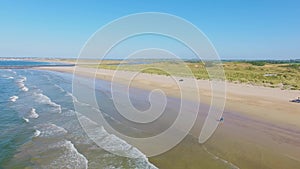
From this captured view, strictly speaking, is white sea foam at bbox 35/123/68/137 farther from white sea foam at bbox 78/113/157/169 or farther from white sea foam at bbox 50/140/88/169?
white sea foam at bbox 50/140/88/169

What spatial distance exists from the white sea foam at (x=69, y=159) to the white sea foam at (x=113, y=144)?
50.9 inches

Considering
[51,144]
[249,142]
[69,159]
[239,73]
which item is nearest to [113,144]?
[69,159]

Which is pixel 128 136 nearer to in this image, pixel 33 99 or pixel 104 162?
pixel 104 162

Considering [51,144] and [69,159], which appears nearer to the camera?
[69,159]

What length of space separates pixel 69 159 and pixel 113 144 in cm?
235

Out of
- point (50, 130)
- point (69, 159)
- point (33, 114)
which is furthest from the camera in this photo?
point (33, 114)

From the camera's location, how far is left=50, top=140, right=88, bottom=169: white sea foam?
375 inches

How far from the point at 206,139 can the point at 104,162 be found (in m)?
5.25

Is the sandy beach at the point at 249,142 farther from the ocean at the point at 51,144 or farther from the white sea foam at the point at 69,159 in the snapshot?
the white sea foam at the point at 69,159

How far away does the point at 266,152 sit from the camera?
10336 mm

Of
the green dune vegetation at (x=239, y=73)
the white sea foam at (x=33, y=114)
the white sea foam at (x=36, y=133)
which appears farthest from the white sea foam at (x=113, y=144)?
the white sea foam at (x=33, y=114)

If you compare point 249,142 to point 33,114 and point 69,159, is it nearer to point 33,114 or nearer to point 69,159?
point 69,159

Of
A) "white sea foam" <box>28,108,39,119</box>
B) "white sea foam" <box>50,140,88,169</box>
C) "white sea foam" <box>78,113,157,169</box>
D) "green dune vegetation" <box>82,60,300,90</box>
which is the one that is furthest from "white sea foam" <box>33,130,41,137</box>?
"green dune vegetation" <box>82,60,300,90</box>

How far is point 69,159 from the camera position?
1009 cm
